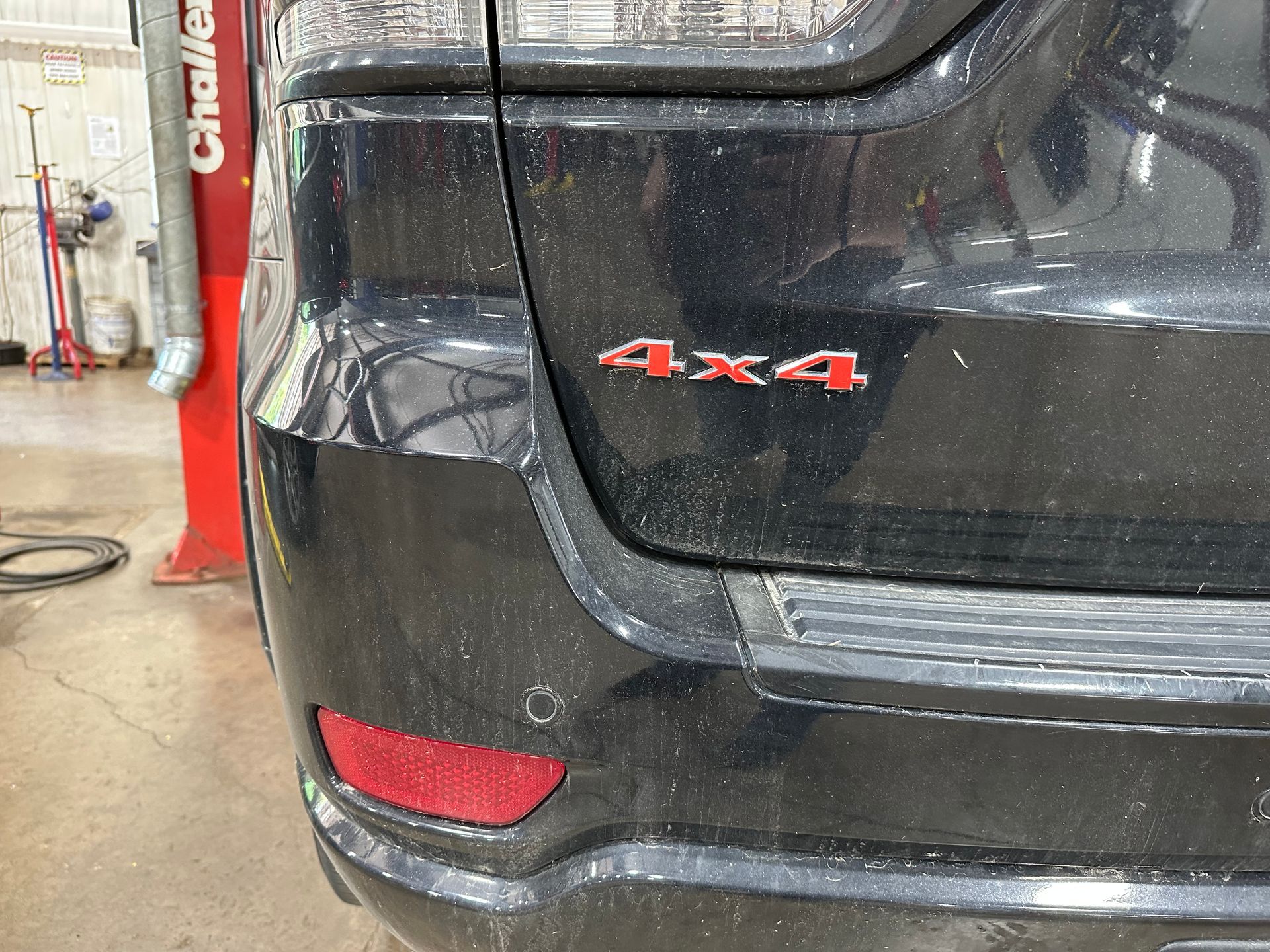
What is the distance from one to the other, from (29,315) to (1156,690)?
9.47 metres

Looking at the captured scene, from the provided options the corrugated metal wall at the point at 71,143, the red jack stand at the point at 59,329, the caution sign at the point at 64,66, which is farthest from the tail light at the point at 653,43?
the caution sign at the point at 64,66

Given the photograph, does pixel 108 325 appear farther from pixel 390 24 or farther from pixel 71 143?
pixel 390 24

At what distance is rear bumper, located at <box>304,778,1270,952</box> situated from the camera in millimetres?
706

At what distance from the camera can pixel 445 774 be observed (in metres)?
0.74

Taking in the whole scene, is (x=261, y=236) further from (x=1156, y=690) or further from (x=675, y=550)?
(x=1156, y=690)

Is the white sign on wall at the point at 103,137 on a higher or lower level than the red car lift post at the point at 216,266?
higher

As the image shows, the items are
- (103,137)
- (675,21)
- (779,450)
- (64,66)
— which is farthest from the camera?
(103,137)

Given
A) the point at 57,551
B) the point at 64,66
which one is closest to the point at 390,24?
the point at 57,551

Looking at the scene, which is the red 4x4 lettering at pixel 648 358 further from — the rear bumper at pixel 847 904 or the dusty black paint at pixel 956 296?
the rear bumper at pixel 847 904

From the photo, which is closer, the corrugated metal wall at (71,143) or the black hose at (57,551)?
the black hose at (57,551)

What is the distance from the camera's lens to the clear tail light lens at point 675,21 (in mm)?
619

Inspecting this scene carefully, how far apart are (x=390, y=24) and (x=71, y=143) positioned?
29.0 feet

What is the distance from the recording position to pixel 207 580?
2799 millimetres

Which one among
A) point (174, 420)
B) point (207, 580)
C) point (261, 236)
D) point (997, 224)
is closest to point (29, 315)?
point (174, 420)
